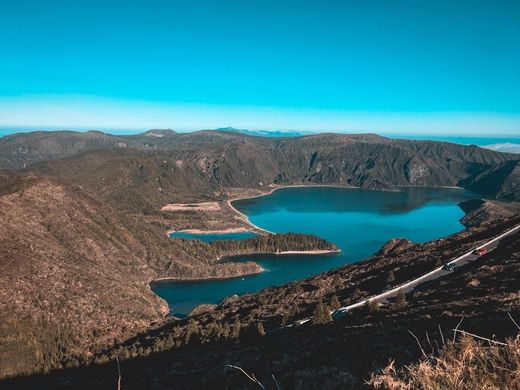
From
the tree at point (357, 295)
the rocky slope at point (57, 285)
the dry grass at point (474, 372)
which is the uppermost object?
the dry grass at point (474, 372)

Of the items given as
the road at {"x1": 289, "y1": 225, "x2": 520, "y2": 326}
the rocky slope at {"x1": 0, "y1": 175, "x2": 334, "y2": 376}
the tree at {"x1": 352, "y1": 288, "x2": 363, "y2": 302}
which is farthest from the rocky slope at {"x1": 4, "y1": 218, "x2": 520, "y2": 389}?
the rocky slope at {"x1": 0, "y1": 175, "x2": 334, "y2": 376}

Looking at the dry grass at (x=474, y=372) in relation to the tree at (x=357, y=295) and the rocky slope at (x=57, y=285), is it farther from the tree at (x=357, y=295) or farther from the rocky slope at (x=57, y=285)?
the rocky slope at (x=57, y=285)

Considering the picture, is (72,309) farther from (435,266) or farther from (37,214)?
(435,266)

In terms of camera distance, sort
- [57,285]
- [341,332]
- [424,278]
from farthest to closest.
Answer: [57,285] < [424,278] < [341,332]

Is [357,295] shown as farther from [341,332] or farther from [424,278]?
[341,332]

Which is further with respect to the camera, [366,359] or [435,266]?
[435,266]

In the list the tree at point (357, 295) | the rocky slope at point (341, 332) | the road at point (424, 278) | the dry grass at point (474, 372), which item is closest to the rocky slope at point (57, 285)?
the rocky slope at point (341, 332)

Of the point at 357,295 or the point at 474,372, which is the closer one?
the point at 474,372

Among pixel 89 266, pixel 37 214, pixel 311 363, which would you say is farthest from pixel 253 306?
pixel 37 214

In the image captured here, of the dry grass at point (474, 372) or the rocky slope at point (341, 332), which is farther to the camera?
the rocky slope at point (341, 332)

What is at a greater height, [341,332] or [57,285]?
[341,332]

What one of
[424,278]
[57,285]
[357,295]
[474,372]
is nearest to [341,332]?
[474,372]
